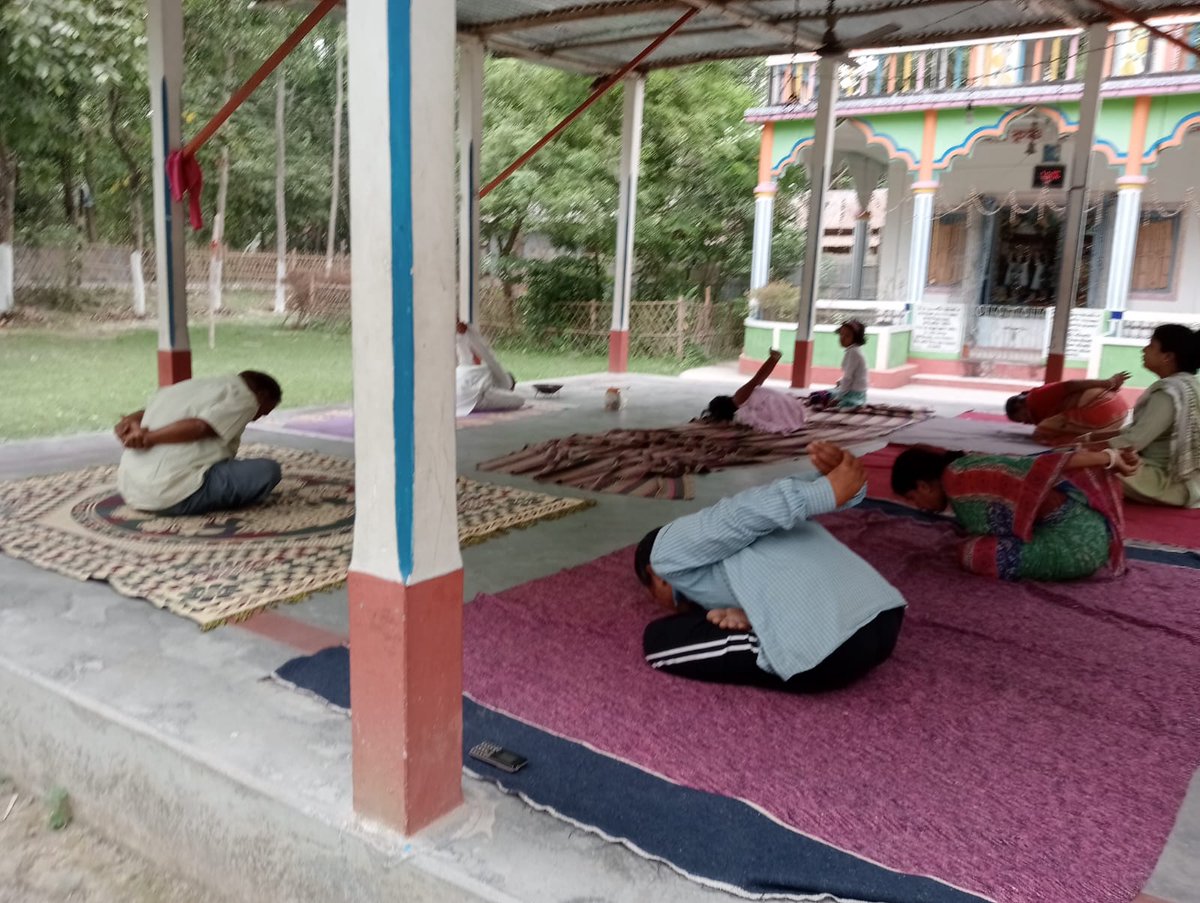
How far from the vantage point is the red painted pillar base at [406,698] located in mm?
1886

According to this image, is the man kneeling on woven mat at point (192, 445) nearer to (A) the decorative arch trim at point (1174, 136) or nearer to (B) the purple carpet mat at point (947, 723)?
(B) the purple carpet mat at point (947, 723)

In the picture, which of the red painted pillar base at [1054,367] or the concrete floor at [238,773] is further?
the red painted pillar base at [1054,367]

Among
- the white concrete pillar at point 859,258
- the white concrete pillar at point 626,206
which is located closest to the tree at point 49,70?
the white concrete pillar at point 626,206

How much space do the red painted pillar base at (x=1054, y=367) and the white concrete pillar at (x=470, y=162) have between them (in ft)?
17.0

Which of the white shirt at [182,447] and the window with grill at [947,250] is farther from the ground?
the window with grill at [947,250]

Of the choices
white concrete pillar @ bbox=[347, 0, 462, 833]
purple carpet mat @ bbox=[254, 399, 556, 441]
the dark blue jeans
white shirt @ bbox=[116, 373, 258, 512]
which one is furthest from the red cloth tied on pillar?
white concrete pillar @ bbox=[347, 0, 462, 833]

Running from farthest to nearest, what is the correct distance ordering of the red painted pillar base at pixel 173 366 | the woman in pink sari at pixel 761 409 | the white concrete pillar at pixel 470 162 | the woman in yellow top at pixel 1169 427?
the white concrete pillar at pixel 470 162 → the woman in pink sari at pixel 761 409 → the red painted pillar base at pixel 173 366 → the woman in yellow top at pixel 1169 427

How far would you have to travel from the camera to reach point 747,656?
2607 mm

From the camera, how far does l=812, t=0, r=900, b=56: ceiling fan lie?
27.6 feet

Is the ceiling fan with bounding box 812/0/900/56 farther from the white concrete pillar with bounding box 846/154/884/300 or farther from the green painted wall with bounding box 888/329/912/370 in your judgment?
the white concrete pillar with bounding box 846/154/884/300

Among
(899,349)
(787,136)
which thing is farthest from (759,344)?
(787,136)

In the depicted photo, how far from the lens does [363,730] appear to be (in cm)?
196

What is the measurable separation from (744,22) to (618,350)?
12.5ft

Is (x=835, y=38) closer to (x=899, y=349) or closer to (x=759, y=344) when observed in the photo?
(x=899, y=349)
